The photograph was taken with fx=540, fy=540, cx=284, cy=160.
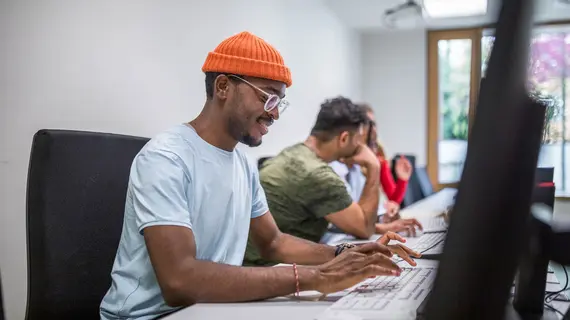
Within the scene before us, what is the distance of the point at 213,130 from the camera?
1302mm

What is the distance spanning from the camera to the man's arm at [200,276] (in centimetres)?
97

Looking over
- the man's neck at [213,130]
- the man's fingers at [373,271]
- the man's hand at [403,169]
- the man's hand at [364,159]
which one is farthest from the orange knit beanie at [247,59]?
the man's hand at [403,169]

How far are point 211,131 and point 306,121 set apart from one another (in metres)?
2.53

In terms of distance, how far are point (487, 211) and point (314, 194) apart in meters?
1.58

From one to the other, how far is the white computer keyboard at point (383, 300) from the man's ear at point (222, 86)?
56 cm

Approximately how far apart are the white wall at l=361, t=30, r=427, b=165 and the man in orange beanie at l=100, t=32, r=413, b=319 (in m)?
4.19

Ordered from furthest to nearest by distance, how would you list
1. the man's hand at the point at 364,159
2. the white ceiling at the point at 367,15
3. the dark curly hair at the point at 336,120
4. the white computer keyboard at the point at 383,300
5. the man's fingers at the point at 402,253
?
the white ceiling at the point at 367,15, the man's hand at the point at 364,159, the dark curly hair at the point at 336,120, the man's fingers at the point at 402,253, the white computer keyboard at the point at 383,300

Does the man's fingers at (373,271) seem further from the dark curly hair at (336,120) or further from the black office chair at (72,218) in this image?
the dark curly hair at (336,120)

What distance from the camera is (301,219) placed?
2004 millimetres

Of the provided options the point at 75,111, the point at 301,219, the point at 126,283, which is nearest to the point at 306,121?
the point at 301,219

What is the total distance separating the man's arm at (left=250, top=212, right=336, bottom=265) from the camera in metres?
1.45

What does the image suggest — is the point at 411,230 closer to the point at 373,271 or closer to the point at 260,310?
the point at 373,271

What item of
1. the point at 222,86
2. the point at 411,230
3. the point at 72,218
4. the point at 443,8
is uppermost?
the point at 443,8

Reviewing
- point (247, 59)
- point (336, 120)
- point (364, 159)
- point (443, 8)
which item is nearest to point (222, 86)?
point (247, 59)
